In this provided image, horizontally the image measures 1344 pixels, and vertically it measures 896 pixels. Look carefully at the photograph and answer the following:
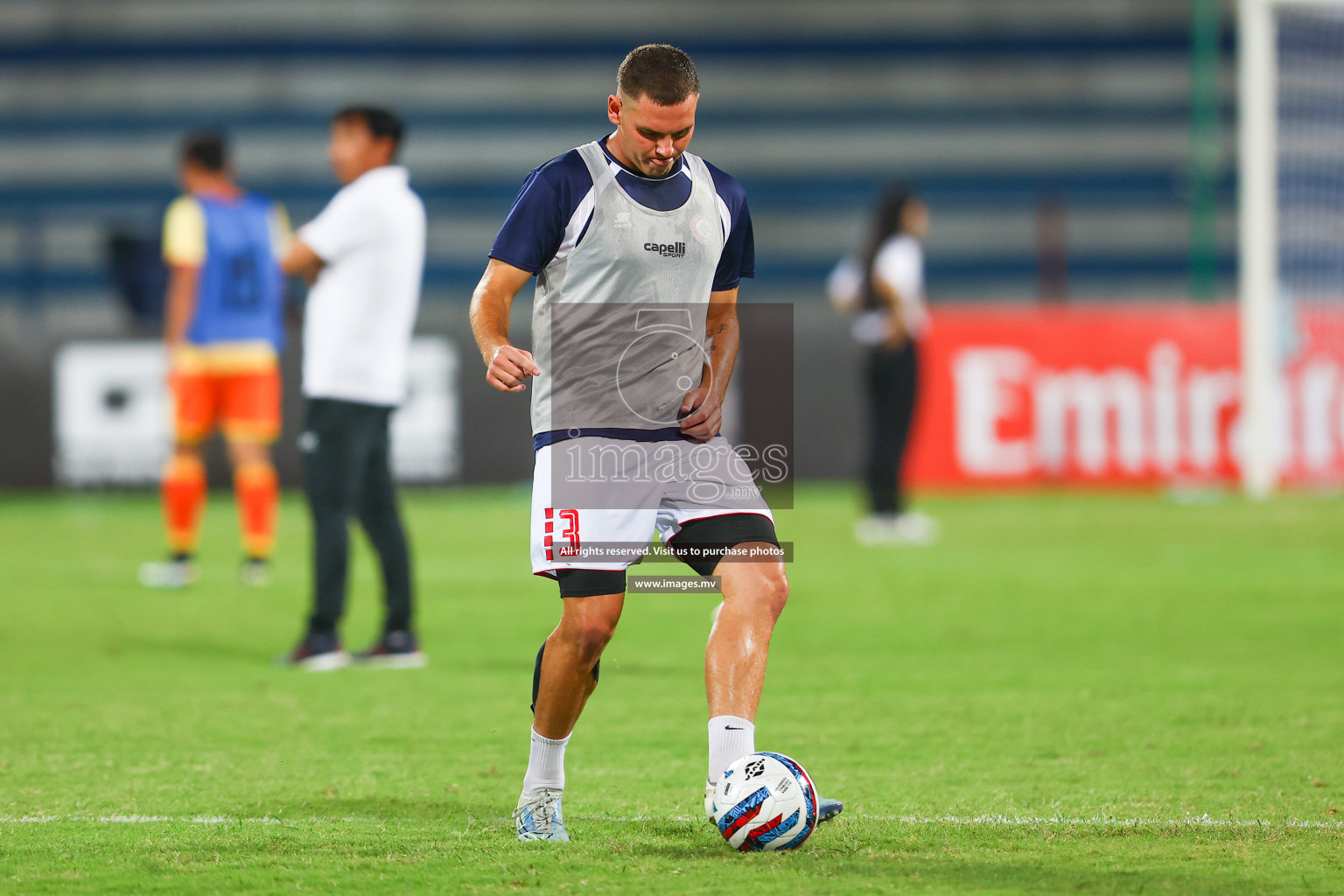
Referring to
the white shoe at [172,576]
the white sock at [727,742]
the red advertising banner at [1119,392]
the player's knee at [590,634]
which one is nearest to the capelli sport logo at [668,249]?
the player's knee at [590,634]

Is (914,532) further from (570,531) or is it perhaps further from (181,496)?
(570,531)

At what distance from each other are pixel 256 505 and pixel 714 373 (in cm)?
553

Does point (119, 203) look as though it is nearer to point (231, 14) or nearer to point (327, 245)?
point (231, 14)

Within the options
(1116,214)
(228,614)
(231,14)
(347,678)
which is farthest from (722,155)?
(347,678)

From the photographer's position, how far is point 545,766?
3947mm

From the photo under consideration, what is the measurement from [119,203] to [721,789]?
19.6 meters

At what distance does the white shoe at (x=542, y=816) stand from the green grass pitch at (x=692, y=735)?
56 millimetres

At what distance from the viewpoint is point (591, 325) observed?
402 cm

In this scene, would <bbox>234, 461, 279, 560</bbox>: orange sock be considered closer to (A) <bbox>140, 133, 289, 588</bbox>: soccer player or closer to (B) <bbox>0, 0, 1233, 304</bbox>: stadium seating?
(A) <bbox>140, 133, 289, 588</bbox>: soccer player

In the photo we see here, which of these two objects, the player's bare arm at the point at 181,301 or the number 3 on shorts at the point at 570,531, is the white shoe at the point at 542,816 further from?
the player's bare arm at the point at 181,301

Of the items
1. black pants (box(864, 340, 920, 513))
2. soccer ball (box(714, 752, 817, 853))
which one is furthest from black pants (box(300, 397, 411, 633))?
black pants (box(864, 340, 920, 513))

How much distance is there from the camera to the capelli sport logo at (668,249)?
13.1ft

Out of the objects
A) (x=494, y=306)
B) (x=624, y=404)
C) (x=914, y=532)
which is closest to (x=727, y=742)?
(x=624, y=404)

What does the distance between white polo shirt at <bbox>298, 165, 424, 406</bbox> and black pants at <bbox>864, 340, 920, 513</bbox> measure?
5296mm
